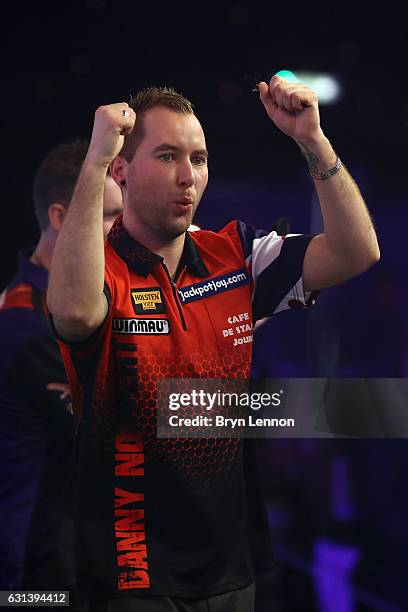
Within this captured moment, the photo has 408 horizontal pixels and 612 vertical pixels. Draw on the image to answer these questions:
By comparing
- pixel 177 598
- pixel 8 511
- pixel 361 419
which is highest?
pixel 361 419

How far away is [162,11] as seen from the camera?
3855 millimetres

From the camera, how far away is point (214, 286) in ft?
6.10

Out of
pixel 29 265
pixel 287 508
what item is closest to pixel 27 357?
pixel 29 265

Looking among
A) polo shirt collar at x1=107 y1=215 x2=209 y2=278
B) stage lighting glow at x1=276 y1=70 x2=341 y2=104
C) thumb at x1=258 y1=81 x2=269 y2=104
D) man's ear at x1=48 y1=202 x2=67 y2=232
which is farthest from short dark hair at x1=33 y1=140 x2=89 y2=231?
stage lighting glow at x1=276 y1=70 x2=341 y2=104

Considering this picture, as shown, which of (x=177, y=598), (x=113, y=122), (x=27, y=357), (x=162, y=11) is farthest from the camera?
(x=162, y=11)

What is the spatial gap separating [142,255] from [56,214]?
2.99 feet

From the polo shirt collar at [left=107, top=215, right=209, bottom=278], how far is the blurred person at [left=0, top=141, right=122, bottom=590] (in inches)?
25.1

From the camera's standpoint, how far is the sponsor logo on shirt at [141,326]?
172 centimetres

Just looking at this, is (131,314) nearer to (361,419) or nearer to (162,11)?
(361,419)

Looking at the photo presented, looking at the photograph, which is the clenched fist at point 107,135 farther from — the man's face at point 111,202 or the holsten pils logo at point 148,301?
the man's face at point 111,202

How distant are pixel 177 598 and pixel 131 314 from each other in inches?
22.5

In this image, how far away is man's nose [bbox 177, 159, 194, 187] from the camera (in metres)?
1.74

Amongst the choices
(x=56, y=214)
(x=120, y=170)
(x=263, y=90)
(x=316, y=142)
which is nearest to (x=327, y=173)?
(x=316, y=142)

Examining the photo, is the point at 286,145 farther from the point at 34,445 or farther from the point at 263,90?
the point at 263,90
